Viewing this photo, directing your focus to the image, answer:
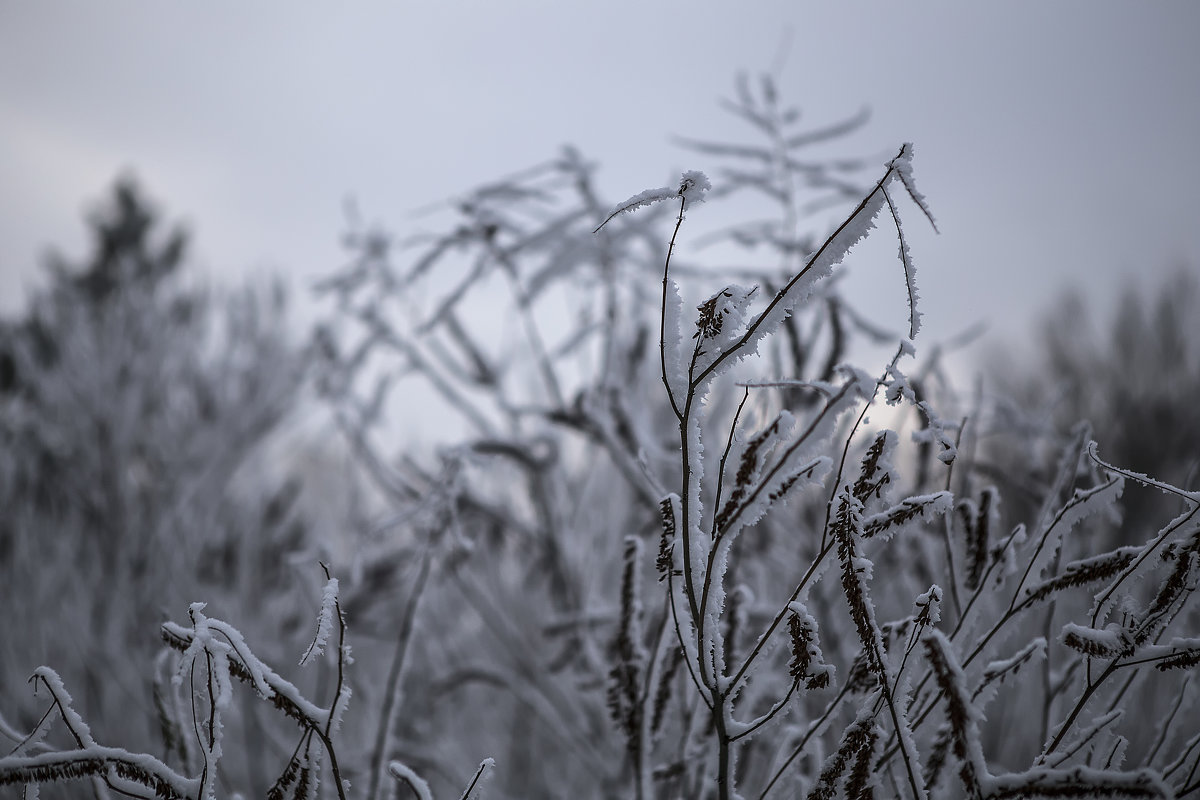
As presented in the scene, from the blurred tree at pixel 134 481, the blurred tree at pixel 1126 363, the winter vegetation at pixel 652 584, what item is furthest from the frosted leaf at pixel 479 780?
the blurred tree at pixel 1126 363

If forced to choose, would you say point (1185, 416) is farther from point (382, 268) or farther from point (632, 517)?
point (382, 268)

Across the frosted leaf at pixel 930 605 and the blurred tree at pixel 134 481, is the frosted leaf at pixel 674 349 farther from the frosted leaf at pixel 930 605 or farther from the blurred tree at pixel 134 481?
the blurred tree at pixel 134 481

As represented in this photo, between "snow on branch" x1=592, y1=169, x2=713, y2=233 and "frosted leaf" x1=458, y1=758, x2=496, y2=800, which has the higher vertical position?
"snow on branch" x1=592, y1=169, x2=713, y2=233

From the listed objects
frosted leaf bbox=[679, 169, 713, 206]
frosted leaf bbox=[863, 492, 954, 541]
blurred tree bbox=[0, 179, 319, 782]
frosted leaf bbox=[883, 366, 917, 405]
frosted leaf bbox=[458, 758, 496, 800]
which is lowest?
frosted leaf bbox=[458, 758, 496, 800]

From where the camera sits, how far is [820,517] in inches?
73.7

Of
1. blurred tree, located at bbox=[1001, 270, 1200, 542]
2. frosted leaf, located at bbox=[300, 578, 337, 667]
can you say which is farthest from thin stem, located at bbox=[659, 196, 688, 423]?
blurred tree, located at bbox=[1001, 270, 1200, 542]

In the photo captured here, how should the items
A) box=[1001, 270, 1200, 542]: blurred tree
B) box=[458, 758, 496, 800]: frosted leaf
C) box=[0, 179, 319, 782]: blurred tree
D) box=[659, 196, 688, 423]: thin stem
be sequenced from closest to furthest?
box=[659, 196, 688, 423]: thin stem
box=[458, 758, 496, 800]: frosted leaf
box=[0, 179, 319, 782]: blurred tree
box=[1001, 270, 1200, 542]: blurred tree

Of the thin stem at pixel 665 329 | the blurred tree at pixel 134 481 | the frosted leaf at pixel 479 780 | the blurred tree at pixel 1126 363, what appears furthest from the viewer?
the blurred tree at pixel 1126 363

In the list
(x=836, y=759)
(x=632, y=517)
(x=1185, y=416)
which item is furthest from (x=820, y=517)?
(x=1185, y=416)

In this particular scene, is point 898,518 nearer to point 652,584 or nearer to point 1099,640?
point 1099,640

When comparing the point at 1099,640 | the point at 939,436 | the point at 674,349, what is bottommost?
the point at 1099,640

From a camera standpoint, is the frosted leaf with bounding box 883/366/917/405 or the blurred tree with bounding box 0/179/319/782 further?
the blurred tree with bounding box 0/179/319/782

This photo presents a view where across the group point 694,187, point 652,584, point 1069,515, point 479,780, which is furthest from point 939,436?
point 652,584

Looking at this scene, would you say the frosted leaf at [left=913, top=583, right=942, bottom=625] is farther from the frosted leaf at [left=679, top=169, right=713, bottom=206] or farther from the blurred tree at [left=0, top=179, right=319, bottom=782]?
the blurred tree at [left=0, top=179, right=319, bottom=782]
